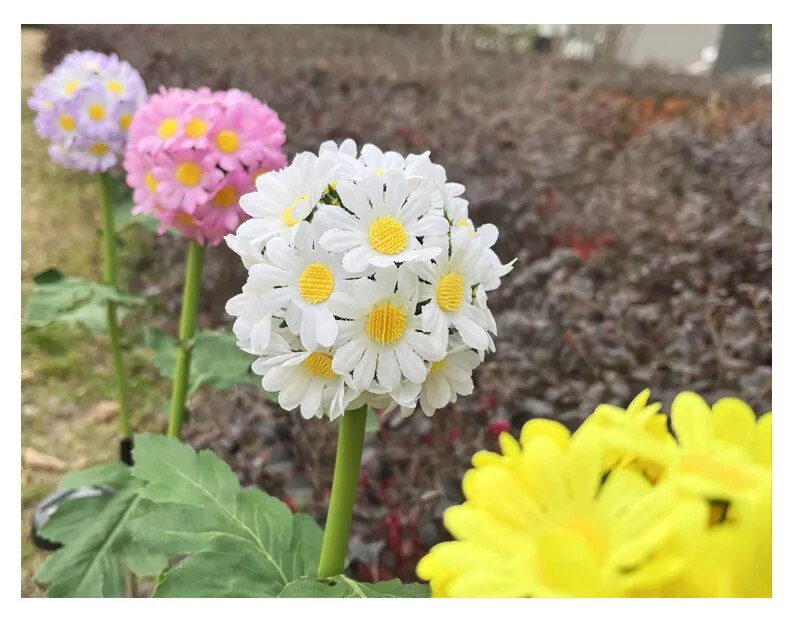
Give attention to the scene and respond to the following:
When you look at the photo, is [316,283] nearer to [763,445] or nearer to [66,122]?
[763,445]

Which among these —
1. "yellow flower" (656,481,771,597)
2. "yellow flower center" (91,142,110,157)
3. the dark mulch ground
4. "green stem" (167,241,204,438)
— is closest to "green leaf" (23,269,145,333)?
"green stem" (167,241,204,438)

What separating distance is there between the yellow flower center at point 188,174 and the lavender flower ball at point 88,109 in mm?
Result: 387

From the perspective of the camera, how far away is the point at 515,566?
45cm

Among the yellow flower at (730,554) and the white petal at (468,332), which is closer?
the yellow flower at (730,554)

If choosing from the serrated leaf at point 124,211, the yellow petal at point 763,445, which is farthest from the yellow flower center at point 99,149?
the yellow petal at point 763,445

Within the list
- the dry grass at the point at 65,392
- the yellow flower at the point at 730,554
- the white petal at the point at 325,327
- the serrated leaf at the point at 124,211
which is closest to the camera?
the yellow flower at the point at 730,554

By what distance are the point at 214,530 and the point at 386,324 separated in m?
0.46

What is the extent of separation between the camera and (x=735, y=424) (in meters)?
0.51

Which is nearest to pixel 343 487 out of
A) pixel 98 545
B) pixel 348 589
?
pixel 348 589

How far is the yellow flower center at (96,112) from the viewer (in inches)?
61.3

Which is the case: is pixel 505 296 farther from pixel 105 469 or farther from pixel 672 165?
pixel 672 165

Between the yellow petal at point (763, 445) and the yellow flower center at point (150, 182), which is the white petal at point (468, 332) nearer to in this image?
the yellow petal at point (763, 445)

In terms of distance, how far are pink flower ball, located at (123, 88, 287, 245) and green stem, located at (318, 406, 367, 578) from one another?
0.60 m
